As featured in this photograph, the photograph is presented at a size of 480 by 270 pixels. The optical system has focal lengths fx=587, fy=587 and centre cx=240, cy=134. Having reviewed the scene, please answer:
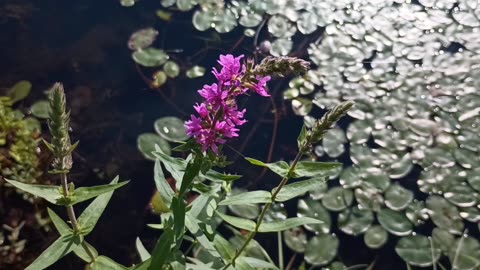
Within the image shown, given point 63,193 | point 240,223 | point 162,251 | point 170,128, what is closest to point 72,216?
point 63,193

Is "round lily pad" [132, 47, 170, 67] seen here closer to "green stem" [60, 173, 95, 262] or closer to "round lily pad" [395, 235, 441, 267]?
"round lily pad" [395, 235, 441, 267]

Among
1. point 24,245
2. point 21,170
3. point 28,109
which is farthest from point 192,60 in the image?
point 24,245

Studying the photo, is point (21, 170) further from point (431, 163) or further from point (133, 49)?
point (431, 163)

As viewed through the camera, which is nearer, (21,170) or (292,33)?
(21,170)

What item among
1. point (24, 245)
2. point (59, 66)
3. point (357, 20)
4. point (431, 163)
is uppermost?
point (357, 20)

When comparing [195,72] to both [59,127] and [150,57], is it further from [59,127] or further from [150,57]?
[59,127]

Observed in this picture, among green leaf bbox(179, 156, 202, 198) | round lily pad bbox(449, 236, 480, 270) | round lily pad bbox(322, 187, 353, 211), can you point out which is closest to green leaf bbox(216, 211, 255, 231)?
green leaf bbox(179, 156, 202, 198)
